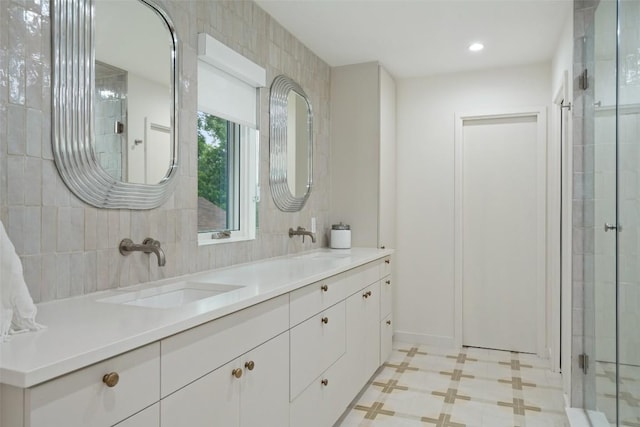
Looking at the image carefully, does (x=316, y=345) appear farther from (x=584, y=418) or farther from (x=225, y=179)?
(x=584, y=418)

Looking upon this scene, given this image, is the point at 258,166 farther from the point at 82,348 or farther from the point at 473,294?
the point at 473,294

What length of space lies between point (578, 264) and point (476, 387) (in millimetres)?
1134

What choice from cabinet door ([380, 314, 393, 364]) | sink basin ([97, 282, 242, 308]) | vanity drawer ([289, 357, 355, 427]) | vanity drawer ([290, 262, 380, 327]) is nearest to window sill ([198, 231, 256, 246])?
sink basin ([97, 282, 242, 308])

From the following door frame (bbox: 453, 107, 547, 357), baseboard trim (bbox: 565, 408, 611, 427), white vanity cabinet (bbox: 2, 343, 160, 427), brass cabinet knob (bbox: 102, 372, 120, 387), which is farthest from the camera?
door frame (bbox: 453, 107, 547, 357)

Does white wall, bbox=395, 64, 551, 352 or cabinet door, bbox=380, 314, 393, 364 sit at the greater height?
white wall, bbox=395, 64, 551, 352

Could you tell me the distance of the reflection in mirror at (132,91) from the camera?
5.32 feet

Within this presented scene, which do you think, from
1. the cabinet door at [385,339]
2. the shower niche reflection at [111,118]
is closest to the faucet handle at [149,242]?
the shower niche reflection at [111,118]

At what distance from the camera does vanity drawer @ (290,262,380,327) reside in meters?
1.91

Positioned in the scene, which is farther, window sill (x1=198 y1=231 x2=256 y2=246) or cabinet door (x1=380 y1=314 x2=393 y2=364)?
cabinet door (x1=380 y1=314 x2=393 y2=364)

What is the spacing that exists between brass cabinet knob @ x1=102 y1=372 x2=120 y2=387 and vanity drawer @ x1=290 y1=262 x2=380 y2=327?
3.05 ft

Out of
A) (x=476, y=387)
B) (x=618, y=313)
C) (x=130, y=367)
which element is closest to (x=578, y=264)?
(x=618, y=313)

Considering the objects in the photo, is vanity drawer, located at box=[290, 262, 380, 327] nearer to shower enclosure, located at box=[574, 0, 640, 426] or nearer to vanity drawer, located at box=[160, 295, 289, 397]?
vanity drawer, located at box=[160, 295, 289, 397]

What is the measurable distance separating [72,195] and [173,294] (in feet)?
1.82

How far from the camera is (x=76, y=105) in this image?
59.2 inches
